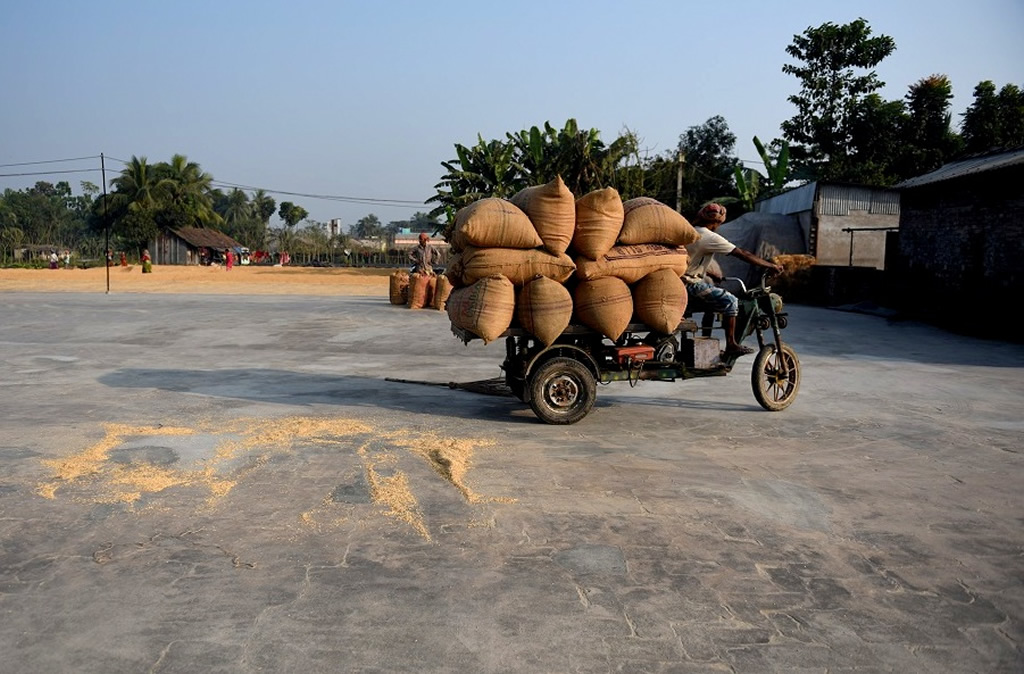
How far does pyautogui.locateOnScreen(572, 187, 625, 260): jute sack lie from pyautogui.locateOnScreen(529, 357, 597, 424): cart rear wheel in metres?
1.02

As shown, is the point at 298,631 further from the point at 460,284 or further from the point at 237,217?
the point at 237,217

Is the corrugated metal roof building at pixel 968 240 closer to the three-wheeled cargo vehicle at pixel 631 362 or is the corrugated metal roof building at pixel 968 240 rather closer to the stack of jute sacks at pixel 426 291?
the three-wheeled cargo vehicle at pixel 631 362

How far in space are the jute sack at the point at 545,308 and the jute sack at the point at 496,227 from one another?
38cm

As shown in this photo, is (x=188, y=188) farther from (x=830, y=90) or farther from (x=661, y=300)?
(x=661, y=300)

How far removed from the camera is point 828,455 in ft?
22.1

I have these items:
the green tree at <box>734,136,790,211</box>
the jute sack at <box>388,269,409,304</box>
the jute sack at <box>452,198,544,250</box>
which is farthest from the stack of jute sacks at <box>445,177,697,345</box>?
the green tree at <box>734,136,790,211</box>

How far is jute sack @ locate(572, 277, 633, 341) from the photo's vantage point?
7613 millimetres

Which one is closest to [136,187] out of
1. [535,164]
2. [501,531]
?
[535,164]

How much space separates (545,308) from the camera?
748 centimetres

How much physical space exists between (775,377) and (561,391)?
2376mm

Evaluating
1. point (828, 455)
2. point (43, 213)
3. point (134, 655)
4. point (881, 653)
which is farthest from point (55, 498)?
point (43, 213)

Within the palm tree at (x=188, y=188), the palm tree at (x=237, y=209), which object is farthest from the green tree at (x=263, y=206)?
the palm tree at (x=188, y=188)

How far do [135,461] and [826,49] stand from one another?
147 ft

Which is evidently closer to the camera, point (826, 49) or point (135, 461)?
point (135, 461)
